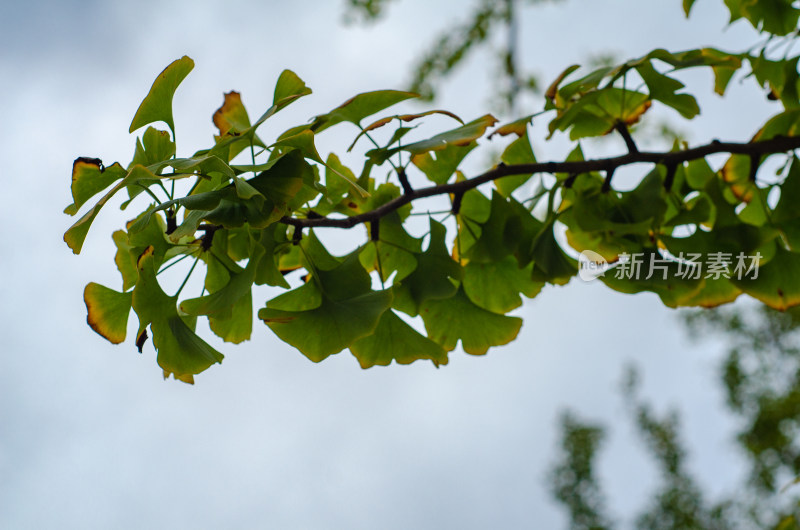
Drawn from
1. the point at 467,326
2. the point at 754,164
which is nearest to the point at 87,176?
the point at 467,326

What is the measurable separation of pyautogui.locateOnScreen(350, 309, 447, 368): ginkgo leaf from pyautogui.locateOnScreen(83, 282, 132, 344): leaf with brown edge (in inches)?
5.8

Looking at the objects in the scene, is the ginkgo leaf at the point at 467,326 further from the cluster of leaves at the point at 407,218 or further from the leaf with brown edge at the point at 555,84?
the leaf with brown edge at the point at 555,84

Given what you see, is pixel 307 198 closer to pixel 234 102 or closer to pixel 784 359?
pixel 234 102

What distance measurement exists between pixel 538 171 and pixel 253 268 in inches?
8.4

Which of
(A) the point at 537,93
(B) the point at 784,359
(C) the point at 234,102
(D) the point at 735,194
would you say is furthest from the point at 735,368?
(C) the point at 234,102

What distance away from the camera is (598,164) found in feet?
1.60

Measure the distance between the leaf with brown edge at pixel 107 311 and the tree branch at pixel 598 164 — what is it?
0.43ft

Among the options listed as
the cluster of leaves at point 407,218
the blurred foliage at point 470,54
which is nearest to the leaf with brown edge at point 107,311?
the cluster of leaves at point 407,218

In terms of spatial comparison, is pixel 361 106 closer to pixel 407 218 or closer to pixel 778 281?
pixel 407 218

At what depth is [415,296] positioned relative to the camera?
1.60 feet

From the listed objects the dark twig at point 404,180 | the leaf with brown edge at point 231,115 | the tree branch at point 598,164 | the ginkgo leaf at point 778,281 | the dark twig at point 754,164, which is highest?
the leaf with brown edge at point 231,115

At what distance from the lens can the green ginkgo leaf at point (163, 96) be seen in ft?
1.37

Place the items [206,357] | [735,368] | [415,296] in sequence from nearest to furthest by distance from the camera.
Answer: [206,357]
[415,296]
[735,368]

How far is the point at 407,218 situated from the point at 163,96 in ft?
0.60
